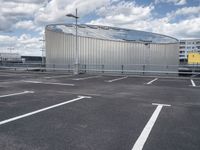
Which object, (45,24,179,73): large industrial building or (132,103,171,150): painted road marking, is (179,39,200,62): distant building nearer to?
(45,24,179,73): large industrial building

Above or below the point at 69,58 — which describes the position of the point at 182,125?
below

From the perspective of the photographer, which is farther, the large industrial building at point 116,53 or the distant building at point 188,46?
the distant building at point 188,46

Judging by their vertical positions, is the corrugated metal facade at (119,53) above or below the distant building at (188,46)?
below

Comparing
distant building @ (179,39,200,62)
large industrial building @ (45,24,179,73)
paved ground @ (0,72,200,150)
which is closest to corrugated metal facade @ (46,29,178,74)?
large industrial building @ (45,24,179,73)

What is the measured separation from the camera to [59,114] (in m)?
5.59

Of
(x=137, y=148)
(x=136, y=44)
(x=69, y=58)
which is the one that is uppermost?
(x=136, y=44)

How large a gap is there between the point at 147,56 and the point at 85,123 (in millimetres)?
23200

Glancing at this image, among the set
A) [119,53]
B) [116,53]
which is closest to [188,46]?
[119,53]

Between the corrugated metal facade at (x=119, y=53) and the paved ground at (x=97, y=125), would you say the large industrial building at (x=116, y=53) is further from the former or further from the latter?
the paved ground at (x=97, y=125)

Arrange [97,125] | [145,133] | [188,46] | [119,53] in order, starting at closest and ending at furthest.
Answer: [145,133]
[97,125]
[119,53]
[188,46]

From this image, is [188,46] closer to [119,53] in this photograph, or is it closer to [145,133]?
[119,53]

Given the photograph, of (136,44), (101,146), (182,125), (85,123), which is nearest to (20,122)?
(85,123)

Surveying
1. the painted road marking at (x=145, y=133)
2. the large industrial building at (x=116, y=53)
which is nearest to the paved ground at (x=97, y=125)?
the painted road marking at (x=145, y=133)

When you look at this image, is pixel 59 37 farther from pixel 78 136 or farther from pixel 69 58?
pixel 78 136
